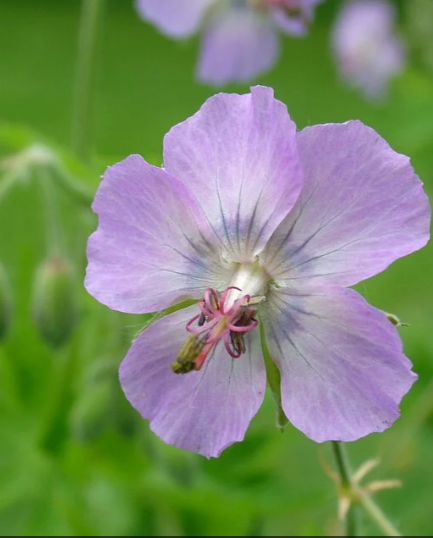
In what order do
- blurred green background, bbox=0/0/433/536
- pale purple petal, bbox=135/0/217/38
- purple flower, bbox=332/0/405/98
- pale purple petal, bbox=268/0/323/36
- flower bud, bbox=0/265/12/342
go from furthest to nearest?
purple flower, bbox=332/0/405/98 < pale purple petal, bbox=135/0/217/38 < pale purple petal, bbox=268/0/323/36 < blurred green background, bbox=0/0/433/536 < flower bud, bbox=0/265/12/342

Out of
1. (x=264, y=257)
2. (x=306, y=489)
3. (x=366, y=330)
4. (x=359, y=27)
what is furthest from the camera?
(x=359, y=27)

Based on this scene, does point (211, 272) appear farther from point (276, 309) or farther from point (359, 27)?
point (359, 27)

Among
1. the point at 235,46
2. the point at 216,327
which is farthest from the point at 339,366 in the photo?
the point at 235,46

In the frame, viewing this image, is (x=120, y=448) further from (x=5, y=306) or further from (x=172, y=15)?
(x=172, y=15)

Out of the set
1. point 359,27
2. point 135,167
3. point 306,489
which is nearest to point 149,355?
point 135,167

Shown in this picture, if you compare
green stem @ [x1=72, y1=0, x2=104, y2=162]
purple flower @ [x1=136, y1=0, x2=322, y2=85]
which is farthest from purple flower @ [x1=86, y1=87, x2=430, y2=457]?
purple flower @ [x1=136, y1=0, x2=322, y2=85]

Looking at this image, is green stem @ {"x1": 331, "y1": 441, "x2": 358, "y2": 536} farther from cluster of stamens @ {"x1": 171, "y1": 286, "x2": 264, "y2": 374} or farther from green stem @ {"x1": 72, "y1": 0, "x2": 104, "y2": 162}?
green stem @ {"x1": 72, "y1": 0, "x2": 104, "y2": 162}

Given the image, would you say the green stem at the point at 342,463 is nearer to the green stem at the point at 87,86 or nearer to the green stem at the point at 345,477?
the green stem at the point at 345,477
